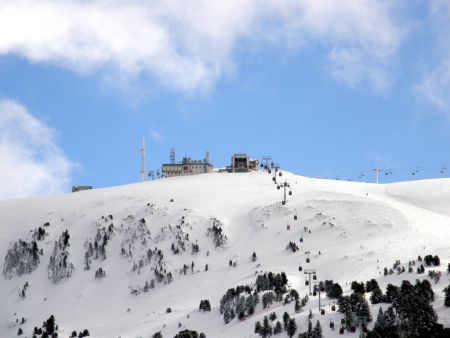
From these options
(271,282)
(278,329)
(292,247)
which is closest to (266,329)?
(278,329)

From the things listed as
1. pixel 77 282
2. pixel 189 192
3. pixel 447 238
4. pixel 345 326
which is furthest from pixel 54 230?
pixel 345 326

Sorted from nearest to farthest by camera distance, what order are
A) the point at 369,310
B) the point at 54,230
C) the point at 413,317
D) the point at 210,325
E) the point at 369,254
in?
the point at 413,317 → the point at 369,310 → the point at 210,325 → the point at 369,254 → the point at 54,230

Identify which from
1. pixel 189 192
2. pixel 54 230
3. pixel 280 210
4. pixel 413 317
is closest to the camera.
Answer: pixel 413 317

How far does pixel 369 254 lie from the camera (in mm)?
112312

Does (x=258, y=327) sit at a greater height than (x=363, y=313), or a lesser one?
lesser

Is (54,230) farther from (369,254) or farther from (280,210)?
(369,254)

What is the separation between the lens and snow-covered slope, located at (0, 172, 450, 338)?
108312 millimetres

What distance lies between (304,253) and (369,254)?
12590 mm

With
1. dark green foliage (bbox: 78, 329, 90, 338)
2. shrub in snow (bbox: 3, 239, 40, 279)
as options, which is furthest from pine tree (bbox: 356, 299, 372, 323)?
shrub in snow (bbox: 3, 239, 40, 279)

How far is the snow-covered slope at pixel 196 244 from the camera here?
355 ft

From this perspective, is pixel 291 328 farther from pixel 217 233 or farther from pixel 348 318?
pixel 217 233

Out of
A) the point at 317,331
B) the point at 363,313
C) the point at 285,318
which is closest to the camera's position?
the point at 363,313

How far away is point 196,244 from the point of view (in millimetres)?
135750

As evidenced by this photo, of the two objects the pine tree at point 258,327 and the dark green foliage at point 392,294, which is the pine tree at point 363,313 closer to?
the dark green foliage at point 392,294
